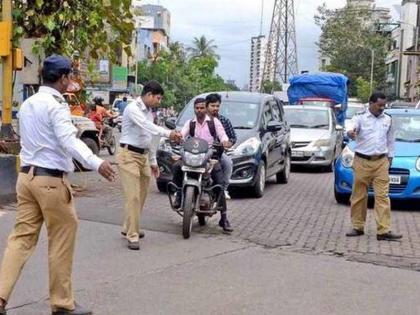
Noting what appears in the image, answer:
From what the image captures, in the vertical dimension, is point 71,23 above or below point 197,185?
above

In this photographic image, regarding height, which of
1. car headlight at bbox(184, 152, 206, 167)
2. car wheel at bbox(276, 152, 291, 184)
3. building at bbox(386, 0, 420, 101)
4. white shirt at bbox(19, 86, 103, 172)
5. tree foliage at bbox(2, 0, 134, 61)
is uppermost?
building at bbox(386, 0, 420, 101)

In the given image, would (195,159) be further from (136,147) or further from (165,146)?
(165,146)

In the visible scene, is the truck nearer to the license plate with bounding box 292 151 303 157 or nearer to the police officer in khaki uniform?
the license plate with bounding box 292 151 303 157

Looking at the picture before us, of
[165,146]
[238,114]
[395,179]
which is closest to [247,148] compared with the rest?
[238,114]

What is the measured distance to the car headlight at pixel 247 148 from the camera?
11573 mm

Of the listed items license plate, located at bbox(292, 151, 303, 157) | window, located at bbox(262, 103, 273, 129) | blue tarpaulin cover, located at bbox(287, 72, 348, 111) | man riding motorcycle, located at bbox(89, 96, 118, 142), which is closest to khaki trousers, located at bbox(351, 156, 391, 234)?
window, located at bbox(262, 103, 273, 129)

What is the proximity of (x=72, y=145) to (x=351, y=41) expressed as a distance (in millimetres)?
60532

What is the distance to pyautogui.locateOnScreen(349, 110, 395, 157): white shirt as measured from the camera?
853 centimetres

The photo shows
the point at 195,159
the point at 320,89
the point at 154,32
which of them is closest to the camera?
the point at 195,159

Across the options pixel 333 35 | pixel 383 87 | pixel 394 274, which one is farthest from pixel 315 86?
pixel 383 87

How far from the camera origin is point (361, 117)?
8.70 m

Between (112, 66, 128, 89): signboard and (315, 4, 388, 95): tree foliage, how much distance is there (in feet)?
57.1

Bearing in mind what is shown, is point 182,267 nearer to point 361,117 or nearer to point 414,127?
point 361,117

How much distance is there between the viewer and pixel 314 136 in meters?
17.1
